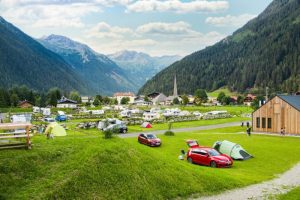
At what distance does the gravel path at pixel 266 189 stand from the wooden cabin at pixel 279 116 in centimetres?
3025

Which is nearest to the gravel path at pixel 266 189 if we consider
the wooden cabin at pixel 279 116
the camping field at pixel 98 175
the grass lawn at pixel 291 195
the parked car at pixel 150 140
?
the grass lawn at pixel 291 195

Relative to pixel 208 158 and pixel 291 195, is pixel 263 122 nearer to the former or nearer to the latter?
pixel 208 158

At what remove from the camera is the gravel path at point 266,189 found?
2284 centimetres

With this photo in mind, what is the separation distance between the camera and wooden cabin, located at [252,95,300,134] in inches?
2325

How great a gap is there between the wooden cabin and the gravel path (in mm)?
30253

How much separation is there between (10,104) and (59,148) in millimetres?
138484

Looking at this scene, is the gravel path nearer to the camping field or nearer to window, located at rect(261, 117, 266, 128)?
the camping field

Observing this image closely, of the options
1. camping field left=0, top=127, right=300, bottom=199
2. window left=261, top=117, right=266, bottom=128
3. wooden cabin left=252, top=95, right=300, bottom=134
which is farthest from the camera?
window left=261, top=117, right=266, bottom=128

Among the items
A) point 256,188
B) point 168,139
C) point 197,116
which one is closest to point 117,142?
point 256,188

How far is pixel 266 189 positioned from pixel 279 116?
3902 cm

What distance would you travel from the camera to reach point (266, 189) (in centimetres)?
2509

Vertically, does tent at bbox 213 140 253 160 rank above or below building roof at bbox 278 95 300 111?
below

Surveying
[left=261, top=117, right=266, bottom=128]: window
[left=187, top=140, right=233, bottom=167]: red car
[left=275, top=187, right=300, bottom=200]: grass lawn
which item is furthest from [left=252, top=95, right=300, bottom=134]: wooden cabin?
[left=275, top=187, right=300, bottom=200]: grass lawn

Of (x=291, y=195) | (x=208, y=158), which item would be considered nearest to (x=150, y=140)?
(x=208, y=158)
